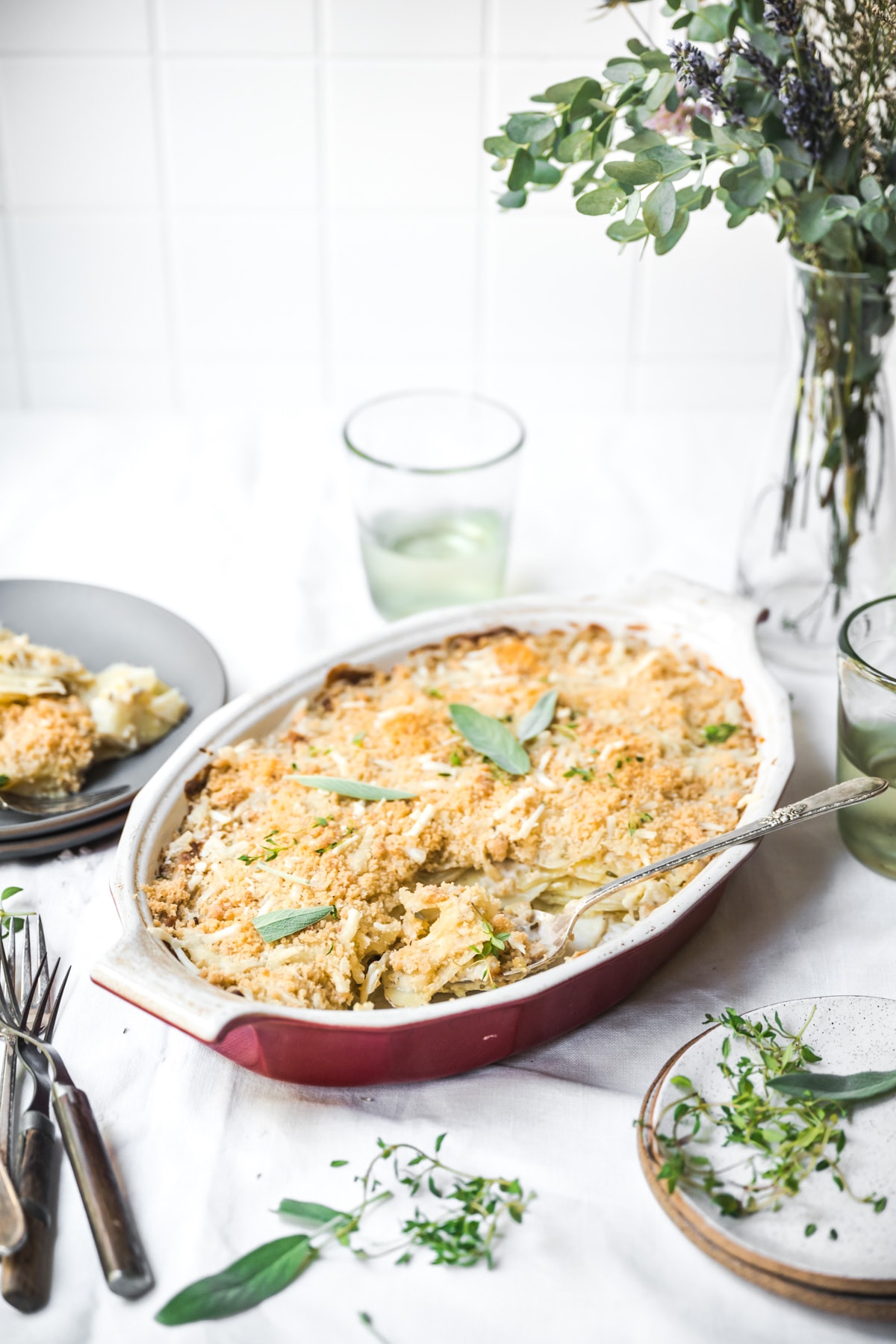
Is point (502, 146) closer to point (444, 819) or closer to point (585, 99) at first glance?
point (585, 99)

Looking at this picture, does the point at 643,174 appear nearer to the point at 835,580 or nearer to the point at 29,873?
the point at 835,580

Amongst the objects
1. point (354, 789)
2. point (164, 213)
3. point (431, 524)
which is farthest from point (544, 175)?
point (164, 213)

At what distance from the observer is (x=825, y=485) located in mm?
1534

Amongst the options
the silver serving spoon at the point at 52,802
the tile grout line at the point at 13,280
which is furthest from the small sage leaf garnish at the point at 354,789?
the tile grout line at the point at 13,280

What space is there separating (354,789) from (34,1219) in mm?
491

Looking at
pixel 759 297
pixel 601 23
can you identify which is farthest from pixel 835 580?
pixel 601 23

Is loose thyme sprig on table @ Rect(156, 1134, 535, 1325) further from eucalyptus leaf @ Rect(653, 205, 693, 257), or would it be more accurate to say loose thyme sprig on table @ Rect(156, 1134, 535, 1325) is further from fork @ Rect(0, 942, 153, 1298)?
eucalyptus leaf @ Rect(653, 205, 693, 257)

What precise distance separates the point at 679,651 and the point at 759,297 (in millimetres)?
1002

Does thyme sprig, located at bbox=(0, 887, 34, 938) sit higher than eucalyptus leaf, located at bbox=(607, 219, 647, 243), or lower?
lower

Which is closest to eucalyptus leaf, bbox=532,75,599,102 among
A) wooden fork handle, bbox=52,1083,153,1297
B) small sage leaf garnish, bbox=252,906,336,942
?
small sage leaf garnish, bbox=252,906,336,942

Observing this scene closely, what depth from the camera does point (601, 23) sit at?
1.94 metres

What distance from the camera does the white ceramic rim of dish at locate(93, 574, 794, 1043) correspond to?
97cm

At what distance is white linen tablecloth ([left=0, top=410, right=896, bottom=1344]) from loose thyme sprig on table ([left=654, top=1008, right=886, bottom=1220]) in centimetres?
6

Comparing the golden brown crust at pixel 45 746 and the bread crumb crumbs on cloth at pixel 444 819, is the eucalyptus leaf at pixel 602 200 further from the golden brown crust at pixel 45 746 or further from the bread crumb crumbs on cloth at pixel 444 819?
the golden brown crust at pixel 45 746
